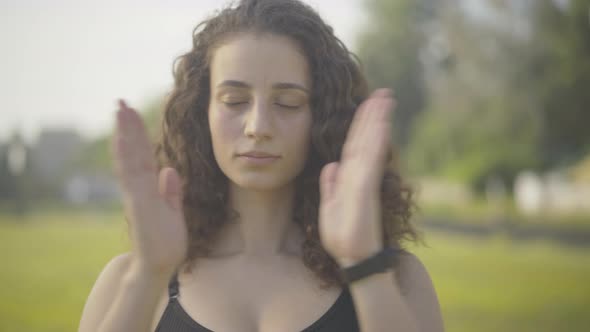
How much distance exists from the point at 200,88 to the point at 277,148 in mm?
391

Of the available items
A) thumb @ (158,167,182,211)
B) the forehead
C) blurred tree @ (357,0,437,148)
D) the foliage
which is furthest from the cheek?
the foliage

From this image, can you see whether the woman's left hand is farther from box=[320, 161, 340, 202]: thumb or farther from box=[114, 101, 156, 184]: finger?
box=[114, 101, 156, 184]: finger

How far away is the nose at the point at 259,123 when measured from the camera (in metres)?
1.44

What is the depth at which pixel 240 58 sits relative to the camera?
150 centimetres

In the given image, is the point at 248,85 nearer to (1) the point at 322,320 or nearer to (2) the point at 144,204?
(2) the point at 144,204

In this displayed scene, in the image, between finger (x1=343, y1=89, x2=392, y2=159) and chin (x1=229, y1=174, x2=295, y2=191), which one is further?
chin (x1=229, y1=174, x2=295, y2=191)

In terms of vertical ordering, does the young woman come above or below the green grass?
above

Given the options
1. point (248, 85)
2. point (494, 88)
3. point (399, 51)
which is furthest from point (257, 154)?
point (399, 51)

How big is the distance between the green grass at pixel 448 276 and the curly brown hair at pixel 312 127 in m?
5.26

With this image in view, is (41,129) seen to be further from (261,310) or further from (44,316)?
(261,310)

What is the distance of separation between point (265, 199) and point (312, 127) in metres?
0.26

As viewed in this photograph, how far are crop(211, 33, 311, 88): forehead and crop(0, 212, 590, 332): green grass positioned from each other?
18.4 ft

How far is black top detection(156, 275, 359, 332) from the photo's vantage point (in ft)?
4.75

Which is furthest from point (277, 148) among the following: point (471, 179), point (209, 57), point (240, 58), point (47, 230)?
point (47, 230)
